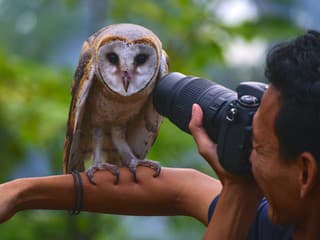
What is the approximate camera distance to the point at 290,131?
214cm

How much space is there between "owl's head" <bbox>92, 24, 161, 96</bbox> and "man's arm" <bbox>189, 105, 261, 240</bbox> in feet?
3.01

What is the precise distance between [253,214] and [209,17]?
3944 mm

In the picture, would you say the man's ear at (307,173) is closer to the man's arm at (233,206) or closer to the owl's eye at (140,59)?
the man's arm at (233,206)

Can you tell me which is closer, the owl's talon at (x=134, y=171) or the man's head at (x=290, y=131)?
the man's head at (x=290, y=131)

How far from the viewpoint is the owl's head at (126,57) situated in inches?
130

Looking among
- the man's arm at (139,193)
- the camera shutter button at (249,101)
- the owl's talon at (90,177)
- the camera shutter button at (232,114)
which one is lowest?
the man's arm at (139,193)

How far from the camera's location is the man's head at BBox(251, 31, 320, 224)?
2.11m

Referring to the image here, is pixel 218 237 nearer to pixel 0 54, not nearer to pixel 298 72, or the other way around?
pixel 298 72

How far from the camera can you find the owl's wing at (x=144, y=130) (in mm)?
3436

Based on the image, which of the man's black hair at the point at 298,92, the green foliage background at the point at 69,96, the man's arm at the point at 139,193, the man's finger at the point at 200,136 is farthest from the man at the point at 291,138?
the green foliage background at the point at 69,96

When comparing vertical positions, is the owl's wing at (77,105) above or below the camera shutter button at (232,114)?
below

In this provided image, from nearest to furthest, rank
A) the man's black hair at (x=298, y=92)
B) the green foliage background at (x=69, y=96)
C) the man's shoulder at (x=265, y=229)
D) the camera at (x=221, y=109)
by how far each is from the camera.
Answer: the man's black hair at (x=298, y=92)
the camera at (x=221, y=109)
the man's shoulder at (x=265, y=229)
the green foliage background at (x=69, y=96)

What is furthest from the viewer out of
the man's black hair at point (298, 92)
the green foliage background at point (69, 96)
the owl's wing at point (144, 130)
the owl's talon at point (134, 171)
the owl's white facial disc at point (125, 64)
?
the green foliage background at point (69, 96)

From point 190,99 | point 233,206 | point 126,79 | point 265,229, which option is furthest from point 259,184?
point 126,79
